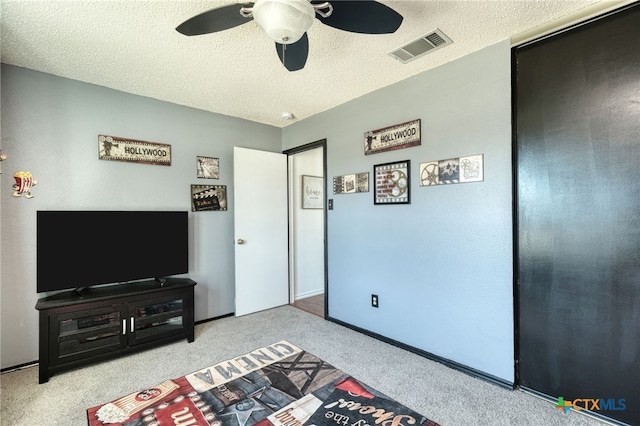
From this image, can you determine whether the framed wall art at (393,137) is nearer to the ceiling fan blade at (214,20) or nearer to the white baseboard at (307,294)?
the ceiling fan blade at (214,20)

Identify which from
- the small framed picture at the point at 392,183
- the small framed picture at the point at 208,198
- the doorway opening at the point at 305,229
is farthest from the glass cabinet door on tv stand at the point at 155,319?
the small framed picture at the point at 392,183

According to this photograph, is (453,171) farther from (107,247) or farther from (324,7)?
(107,247)

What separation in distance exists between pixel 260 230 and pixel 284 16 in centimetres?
278

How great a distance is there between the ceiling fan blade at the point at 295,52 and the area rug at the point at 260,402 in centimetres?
225

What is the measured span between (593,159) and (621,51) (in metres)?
0.63

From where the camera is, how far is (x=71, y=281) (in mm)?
2461

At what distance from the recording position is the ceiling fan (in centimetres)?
132

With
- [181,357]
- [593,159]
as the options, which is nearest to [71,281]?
[181,357]

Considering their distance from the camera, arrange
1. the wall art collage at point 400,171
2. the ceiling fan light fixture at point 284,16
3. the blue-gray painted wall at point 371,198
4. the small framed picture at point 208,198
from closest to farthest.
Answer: the ceiling fan light fixture at point 284,16 → the blue-gray painted wall at point 371,198 → the wall art collage at point 400,171 → the small framed picture at point 208,198

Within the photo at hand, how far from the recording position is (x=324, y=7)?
4.52 ft

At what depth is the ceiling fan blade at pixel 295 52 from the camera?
5.47 feet

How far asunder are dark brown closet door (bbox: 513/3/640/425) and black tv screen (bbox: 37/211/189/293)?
3.14 m

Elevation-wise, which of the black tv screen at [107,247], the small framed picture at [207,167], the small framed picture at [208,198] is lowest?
the black tv screen at [107,247]

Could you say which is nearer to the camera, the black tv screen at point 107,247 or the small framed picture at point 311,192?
the black tv screen at point 107,247
